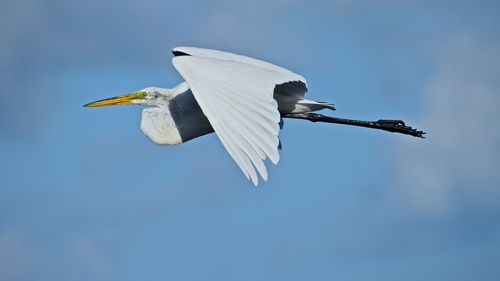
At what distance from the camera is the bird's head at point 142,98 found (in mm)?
12086

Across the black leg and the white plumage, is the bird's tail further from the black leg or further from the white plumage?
the black leg

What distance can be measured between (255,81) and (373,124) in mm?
4104

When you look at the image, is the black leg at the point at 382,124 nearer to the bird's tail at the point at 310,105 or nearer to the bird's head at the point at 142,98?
the bird's tail at the point at 310,105

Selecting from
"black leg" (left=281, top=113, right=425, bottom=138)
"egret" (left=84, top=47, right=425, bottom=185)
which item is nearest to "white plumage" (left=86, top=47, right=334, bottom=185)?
"egret" (left=84, top=47, right=425, bottom=185)

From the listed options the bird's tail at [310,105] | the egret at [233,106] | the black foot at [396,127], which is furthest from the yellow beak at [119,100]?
the black foot at [396,127]

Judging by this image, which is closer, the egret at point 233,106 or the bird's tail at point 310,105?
the egret at point 233,106

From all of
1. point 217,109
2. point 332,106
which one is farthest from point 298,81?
point 217,109

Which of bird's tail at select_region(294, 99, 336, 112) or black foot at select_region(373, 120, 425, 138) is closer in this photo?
bird's tail at select_region(294, 99, 336, 112)

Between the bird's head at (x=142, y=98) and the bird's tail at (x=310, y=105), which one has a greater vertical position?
the bird's tail at (x=310, y=105)

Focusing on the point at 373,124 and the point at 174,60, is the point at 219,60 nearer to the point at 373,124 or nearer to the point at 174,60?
the point at 174,60

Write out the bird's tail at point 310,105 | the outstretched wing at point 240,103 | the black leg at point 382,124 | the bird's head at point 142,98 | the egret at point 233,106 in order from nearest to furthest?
the outstretched wing at point 240,103
the egret at point 233,106
the bird's tail at point 310,105
the bird's head at point 142,98
the black leg at point 382,124

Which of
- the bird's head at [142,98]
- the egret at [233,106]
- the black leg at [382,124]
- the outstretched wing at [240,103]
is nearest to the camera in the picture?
the outstretched wing at [240,103]

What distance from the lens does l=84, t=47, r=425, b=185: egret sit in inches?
328

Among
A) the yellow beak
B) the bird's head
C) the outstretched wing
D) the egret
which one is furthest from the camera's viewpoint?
the yellow beak
